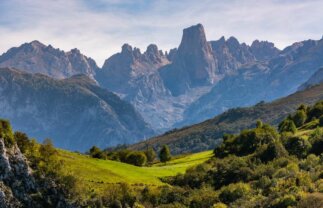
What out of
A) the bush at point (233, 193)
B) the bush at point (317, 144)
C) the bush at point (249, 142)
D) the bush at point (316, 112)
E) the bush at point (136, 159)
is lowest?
the bush at point (233, 193)

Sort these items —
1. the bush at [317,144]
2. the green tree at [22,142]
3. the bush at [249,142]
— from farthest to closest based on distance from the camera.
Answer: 1. the bush at [249,142]
2. the bush at [317,144]
3. the green tree at [22,142]

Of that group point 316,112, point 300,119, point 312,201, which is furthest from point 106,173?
point 316,112

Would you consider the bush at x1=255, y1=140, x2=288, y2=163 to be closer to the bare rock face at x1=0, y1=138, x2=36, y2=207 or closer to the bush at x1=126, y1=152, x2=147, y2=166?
the bare rock face at x1=0, y1=138, x2=36, y2=207

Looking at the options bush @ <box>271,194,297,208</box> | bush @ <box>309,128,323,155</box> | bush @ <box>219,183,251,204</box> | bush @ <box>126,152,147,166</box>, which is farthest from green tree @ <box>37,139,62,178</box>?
bush @ <box>126,152,147,166</box>

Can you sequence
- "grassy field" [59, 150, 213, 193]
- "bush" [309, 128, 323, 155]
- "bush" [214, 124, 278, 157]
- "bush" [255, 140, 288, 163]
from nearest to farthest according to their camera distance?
"bush" [309, 128, 323, 155] → "grassy field" [59, 150, 213, 193] → "bush" [255, 140, 288, 163] → "bush" [214, 124, 278, 157]

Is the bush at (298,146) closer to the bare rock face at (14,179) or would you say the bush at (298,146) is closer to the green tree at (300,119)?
the green tree at (300,119)

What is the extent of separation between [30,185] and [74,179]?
368 inches

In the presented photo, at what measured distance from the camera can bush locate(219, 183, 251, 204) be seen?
69.1m

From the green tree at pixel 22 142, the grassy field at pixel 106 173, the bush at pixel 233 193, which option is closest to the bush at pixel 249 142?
the grassy field at pixel 106 173

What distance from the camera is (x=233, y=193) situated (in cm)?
7056

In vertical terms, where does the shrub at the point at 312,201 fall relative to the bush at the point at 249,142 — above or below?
below

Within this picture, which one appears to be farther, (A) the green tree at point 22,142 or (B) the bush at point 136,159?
(B) the bush at point 136,159

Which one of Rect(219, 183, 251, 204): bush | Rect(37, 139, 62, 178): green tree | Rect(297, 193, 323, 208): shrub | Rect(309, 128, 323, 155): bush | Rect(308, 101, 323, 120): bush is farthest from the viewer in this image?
Rect(308, 101, 323, 120): bush

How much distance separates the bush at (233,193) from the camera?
69088 millimetres
